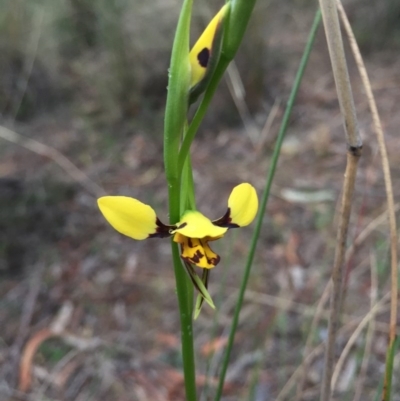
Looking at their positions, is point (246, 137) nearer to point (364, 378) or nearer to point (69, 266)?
point (69, 266)

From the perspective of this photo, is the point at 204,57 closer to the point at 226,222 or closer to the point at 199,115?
the point at 199,115

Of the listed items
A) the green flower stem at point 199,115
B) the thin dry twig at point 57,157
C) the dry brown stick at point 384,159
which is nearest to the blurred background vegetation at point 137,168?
the thin dry twig at point 57,157

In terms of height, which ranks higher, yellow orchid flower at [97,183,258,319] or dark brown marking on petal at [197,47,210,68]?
dark brown marking on petal at [197,47,210,68]

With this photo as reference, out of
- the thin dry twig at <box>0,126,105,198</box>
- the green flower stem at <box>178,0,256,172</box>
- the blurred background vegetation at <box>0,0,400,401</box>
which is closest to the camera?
the green flower stem at <box>178,0,256,172</box>

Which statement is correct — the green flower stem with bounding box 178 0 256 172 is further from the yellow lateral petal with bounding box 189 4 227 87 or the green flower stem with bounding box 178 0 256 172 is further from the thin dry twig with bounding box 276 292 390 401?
the thin dry twig with bounding box 276 292 390 401

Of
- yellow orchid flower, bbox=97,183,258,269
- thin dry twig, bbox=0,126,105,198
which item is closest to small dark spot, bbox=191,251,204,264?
yellow orchid flower, bbox=97,183,258,269

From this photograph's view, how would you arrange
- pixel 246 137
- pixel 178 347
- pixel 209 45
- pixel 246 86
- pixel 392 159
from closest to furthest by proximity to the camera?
pixel 209 45 → pixel 178 347 → pixel 392 159 → pixel 246 137 → pixel 246 86

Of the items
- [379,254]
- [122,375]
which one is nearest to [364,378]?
[379,254]
